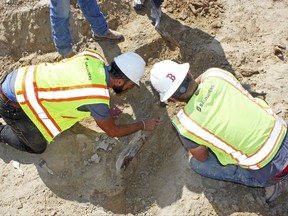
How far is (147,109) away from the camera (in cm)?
537

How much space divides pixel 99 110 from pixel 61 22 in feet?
4.56

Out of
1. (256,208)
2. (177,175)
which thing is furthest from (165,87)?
(256,208)

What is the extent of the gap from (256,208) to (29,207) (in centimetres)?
255

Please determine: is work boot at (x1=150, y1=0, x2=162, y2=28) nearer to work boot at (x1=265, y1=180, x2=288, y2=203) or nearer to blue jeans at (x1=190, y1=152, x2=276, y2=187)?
blue jeans at (x1=190, y1=152, x2=276, y2=187)

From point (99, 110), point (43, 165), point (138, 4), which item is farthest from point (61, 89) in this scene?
point (138, 4)

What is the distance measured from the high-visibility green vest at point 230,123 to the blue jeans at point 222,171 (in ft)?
1.66

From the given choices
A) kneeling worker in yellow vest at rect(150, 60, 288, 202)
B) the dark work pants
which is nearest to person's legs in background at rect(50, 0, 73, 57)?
the dark work pants

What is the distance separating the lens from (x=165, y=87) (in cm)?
398

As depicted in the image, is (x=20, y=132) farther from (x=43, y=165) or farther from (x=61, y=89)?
(x=61, y=89)

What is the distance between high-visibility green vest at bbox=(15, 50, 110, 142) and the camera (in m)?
4.11

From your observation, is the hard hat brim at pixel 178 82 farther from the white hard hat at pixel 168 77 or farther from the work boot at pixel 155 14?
the work boot at pixel 155 14

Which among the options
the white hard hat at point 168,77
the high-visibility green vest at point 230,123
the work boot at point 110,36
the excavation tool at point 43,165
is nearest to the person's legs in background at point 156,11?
the work boot at point 110,36

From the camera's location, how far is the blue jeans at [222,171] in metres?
4.43

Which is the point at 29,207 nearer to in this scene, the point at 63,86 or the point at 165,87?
the point at 63,86
